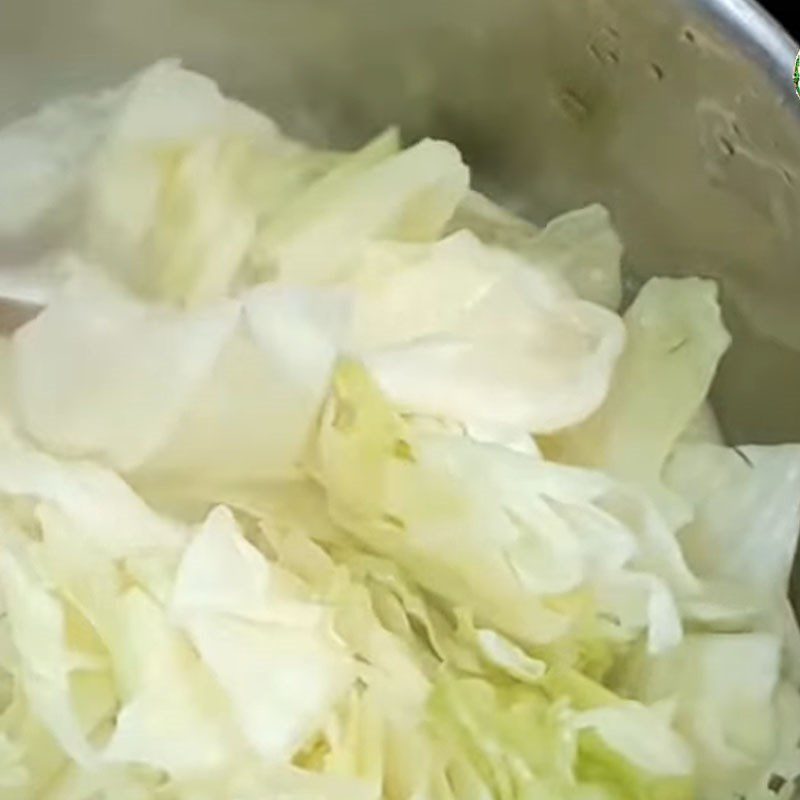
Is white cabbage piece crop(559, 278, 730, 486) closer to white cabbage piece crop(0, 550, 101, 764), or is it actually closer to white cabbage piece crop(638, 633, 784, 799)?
white cabbage piece crop(638, 633, 784, 799)

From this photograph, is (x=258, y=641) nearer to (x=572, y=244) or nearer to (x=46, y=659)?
(x=46, y=659)

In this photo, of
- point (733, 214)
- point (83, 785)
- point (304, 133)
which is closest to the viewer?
point (83, 785)

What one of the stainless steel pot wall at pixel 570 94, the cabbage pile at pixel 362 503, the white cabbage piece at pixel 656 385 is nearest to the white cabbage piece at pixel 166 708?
the cabbage pile at pixel 362 503

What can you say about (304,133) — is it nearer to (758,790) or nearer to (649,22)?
(649,22)

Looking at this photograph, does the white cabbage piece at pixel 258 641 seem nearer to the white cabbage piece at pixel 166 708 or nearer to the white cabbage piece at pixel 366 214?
the white cabbage piece at pixel 166 708

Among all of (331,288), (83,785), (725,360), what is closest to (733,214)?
(725,360)
